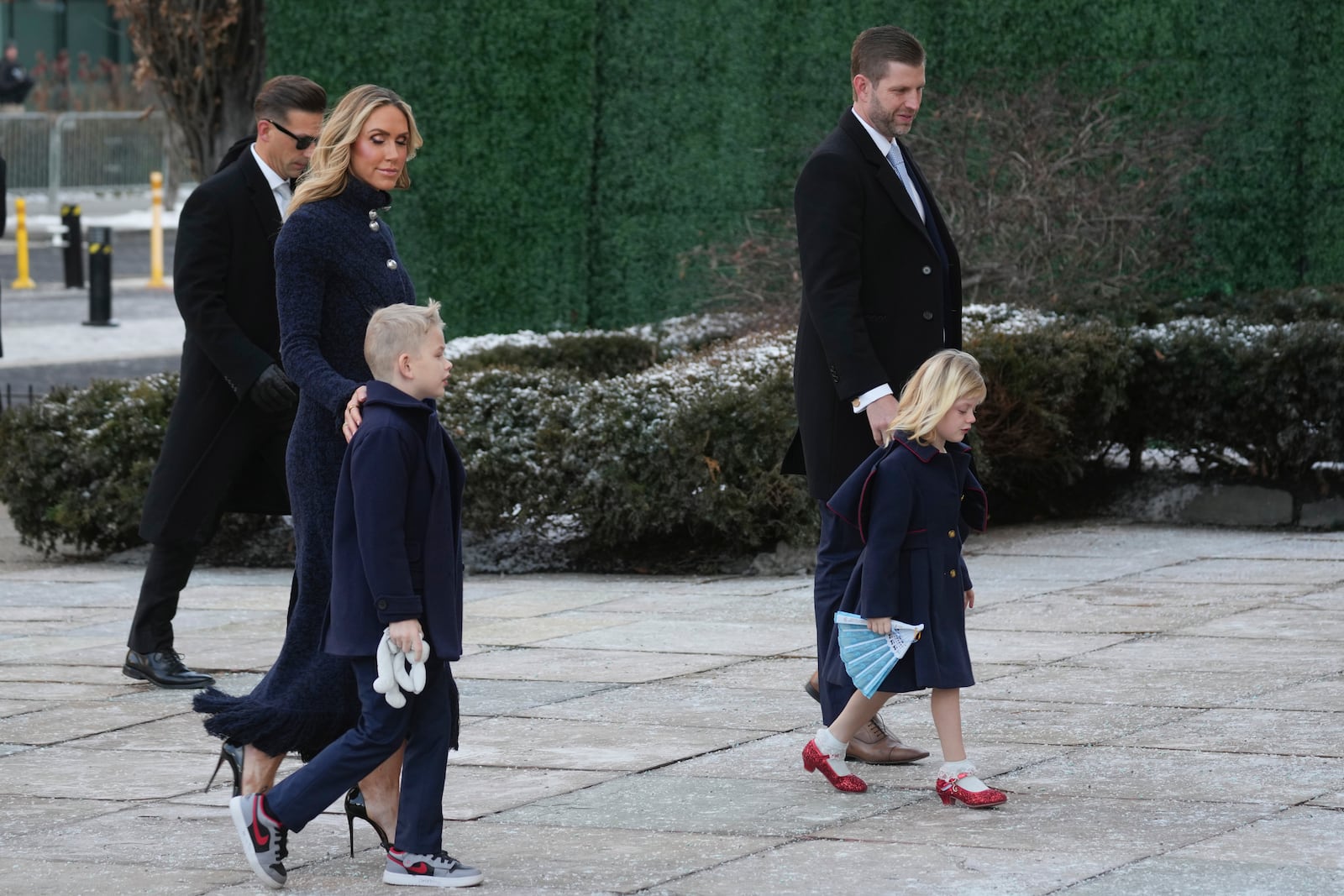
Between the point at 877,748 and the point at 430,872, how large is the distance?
1.41 m

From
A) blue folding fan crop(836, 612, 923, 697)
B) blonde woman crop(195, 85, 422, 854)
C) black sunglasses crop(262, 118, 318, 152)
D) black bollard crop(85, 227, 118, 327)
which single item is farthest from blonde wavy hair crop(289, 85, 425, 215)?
black bollard crop(85, 227, 118, 327)

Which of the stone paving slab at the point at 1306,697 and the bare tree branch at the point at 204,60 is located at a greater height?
the bare tree branch at the point at 204,60

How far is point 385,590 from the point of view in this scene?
13.3ft

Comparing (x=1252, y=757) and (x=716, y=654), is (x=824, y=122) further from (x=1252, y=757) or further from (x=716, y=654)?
(x=1252, y=757)

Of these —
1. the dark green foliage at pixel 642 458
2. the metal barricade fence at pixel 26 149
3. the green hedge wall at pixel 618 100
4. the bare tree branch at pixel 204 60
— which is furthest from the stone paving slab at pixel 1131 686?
the metal barricade fence at pixel 26 149

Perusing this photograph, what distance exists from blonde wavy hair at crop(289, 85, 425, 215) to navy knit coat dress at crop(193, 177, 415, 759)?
1.3 inches

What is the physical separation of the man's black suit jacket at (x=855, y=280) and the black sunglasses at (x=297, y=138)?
1.59 meters

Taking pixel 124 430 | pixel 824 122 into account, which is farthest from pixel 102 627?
pixel 824 122

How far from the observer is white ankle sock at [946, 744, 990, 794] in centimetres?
462

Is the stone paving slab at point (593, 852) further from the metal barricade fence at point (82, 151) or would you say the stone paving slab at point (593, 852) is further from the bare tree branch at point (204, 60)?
the metal barricade fence at point (82, 151)

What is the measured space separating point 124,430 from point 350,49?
4240 millimetres

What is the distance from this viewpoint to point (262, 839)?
4.13 m

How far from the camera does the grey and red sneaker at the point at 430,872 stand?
4.11 m

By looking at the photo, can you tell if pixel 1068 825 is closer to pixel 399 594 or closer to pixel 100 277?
pixel 399 594
